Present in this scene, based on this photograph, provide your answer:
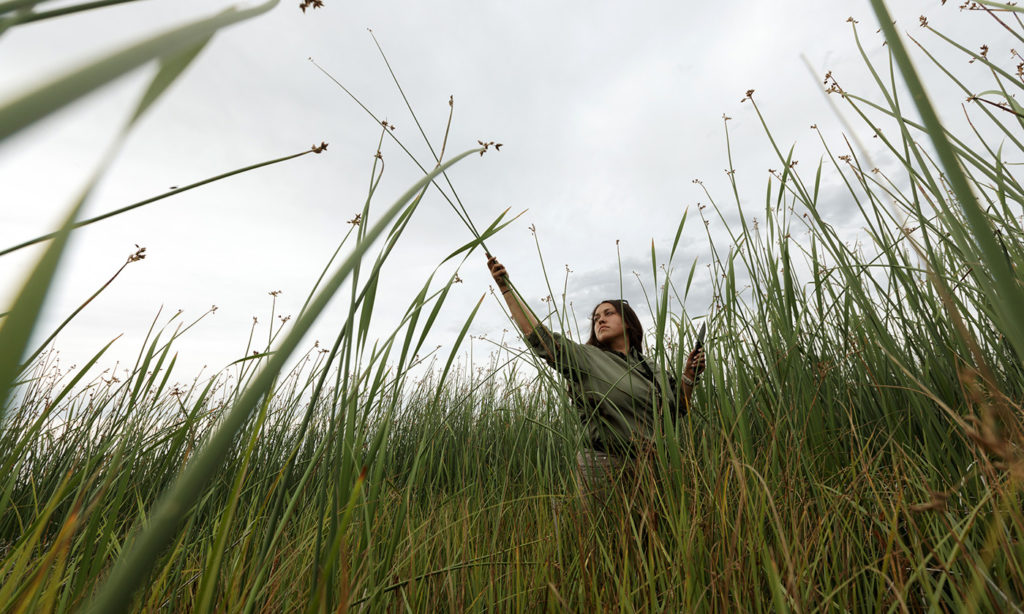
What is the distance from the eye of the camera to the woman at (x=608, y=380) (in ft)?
5.01

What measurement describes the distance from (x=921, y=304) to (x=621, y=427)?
1614mm

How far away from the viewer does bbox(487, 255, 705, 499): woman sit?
1.53m

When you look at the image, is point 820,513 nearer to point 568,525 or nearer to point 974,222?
point 568,525

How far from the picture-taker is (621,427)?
8.95ft

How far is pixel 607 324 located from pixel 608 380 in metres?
0.76

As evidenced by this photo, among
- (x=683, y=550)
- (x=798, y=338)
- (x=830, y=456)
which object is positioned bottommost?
(x=683, y=550)

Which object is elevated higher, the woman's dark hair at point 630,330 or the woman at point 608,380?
the woman's dark hair at point 630,330

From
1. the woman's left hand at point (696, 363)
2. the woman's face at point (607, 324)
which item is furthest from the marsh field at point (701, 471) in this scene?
the woman's face at point (607, 324)

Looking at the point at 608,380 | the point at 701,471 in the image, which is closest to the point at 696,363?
the point at 701,471

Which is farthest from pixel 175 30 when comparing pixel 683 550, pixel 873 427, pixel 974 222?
pixel 873 427

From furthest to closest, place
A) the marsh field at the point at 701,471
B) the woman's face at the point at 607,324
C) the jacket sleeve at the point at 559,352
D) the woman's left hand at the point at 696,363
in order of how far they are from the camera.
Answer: the woman's face at the point at 607,324 → the woman's left hand at the point at 696,363 → the jacket sleeve at the point at 559,352 → the marsh field at the point at 701,471

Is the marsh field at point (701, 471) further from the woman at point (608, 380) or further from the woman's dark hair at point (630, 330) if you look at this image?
the woman's dark hair at point (630, 330)

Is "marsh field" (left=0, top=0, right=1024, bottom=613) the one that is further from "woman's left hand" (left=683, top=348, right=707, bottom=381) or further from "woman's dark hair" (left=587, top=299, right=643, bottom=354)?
"woman's dark hair" (left=587, top=299, right=643, bottom=354)

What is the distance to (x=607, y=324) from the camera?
3350mm
